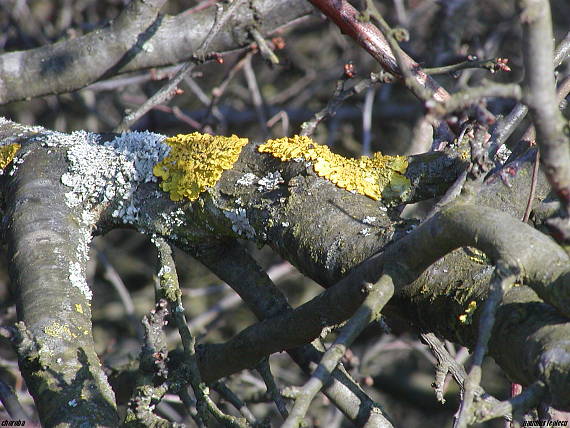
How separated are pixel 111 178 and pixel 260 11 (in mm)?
A: 1014

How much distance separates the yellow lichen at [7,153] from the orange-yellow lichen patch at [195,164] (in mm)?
423

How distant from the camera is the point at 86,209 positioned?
1708 mm

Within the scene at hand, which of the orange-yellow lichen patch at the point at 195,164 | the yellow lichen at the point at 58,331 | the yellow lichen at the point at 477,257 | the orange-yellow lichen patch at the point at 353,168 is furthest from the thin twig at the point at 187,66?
the yellow lichen at the point at 477,257

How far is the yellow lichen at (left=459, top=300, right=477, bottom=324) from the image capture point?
123cm

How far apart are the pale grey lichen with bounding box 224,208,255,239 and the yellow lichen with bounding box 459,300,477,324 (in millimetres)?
547

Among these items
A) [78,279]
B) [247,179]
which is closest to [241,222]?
[247,179]

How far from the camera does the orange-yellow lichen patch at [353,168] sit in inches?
61.5

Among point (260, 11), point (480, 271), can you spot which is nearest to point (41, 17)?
point (260, 11)

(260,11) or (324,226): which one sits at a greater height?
(260,11)

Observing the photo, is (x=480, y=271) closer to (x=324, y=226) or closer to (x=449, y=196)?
(x=449, y=196)

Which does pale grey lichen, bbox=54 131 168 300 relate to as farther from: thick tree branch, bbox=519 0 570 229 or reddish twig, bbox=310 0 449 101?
thick tree branch, bbox=519 0 570 229

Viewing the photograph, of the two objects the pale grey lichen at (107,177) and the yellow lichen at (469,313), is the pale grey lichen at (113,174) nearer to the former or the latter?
the pale grey lichen at (107,177)

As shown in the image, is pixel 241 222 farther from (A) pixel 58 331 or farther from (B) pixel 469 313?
(B) pixel 469 313

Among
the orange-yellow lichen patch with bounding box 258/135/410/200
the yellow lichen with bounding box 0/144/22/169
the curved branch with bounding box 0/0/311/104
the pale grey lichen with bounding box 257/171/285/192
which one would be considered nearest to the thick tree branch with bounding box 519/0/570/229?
the orange-yellow lichen patch with bounding box 258/135/410/200
